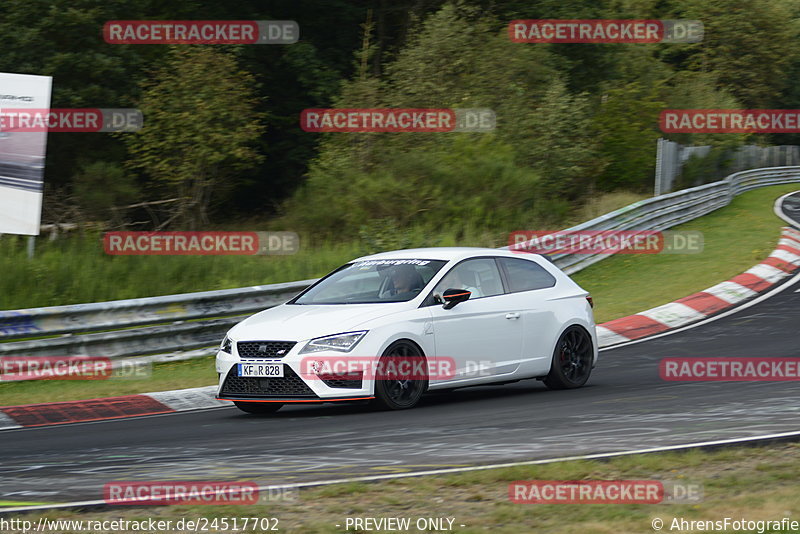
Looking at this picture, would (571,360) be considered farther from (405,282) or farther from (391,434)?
(391,434)

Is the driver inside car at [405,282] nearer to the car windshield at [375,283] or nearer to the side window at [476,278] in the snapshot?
the car windshield at [375,283]

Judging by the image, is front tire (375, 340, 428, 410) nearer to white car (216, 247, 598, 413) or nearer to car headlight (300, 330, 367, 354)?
white car (216, 247, 598, 413)

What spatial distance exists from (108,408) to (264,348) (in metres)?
2.34

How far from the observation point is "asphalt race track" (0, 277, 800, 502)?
7.11m

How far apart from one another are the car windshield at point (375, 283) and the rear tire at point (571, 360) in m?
1.71

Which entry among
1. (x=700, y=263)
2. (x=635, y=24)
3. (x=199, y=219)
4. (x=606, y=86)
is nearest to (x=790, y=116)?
(x=635, y=24)

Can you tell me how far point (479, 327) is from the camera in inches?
430

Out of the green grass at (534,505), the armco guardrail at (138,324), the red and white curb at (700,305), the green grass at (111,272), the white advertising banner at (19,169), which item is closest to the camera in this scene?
the green grass at (534,505)

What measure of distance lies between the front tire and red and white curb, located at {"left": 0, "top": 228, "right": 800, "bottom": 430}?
2.32 metres

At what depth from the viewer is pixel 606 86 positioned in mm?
40938

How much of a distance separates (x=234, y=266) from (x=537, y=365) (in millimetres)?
7367

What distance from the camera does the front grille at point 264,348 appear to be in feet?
32.6

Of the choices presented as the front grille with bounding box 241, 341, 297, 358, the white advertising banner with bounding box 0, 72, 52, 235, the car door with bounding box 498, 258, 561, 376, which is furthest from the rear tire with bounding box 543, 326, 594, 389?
the white advertising banner with bounding box 0, 72, 52, 235

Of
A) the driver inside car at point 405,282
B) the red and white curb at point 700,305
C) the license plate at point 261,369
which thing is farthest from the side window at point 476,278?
the red and white curb at point 700,305
